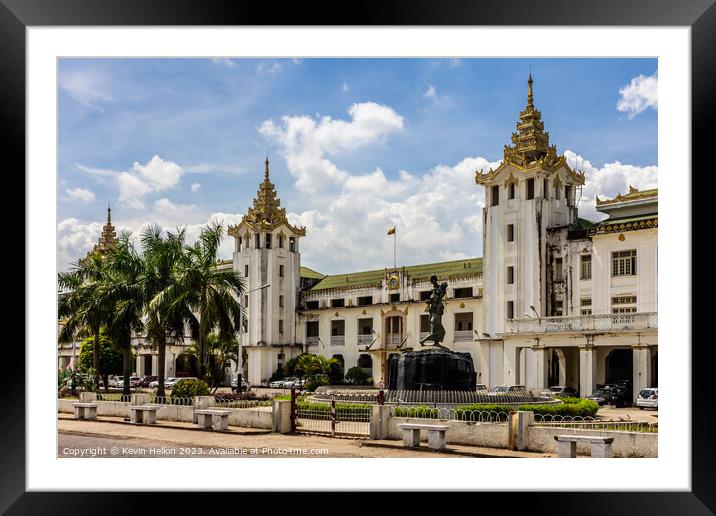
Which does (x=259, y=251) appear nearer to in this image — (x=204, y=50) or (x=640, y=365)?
(x=640, y=365)

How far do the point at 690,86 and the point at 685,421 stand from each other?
4.48 meters

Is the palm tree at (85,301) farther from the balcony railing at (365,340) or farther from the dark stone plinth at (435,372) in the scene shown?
the balcony railing at (365,340)

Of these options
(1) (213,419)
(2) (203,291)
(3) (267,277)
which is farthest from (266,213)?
(1) (213,419)

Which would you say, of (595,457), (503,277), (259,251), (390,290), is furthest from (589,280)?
(595,457)

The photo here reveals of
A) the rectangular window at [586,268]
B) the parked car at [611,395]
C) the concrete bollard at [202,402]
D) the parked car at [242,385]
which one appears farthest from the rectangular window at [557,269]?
the concrete bollard at [202,402]

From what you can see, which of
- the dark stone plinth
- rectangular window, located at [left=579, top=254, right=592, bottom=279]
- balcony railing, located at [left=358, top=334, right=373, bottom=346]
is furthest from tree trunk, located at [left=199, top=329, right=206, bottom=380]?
balcony railing, located at [left=358, top=334, right=373, bottom=346]

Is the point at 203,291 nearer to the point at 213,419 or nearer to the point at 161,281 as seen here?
the point at 161,281

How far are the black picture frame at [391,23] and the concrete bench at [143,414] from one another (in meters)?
12.1

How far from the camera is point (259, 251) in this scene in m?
62.9

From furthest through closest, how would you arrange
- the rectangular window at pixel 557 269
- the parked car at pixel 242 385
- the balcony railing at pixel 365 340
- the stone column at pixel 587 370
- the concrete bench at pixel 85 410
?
the balcony railing at pixel 365 340 → the rectangular window at pixel 557 269 → the parked car at pixel 242 385 → the stone column at pixel 587 370 → the concrete bench at pixel 85 410

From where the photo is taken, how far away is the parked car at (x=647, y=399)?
34.7 metres

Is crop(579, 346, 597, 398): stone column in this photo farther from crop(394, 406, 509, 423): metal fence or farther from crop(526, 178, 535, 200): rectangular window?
crop(394, 406, 509, 423): metal fence

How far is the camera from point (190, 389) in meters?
28.0

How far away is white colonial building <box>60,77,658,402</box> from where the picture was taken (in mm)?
42562
